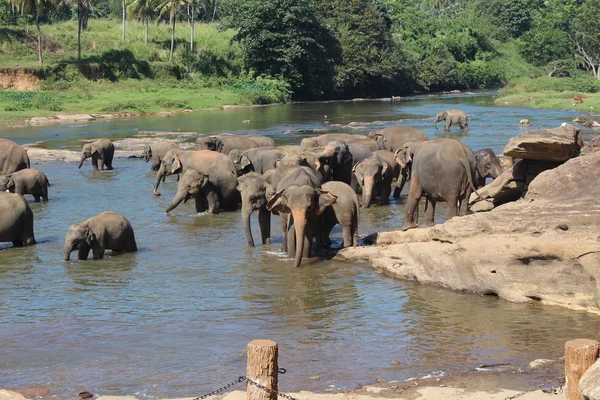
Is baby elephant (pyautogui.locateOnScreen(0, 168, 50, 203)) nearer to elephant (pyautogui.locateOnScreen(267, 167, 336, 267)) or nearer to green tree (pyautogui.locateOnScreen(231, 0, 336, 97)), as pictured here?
elephant (pyautogui.locateOnScreen(267, 167, 336, 267))

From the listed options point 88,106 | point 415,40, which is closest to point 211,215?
point 88,106

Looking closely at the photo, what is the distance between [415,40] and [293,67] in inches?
1015

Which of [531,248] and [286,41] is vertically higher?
[286,41]

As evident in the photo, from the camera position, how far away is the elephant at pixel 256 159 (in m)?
18.6

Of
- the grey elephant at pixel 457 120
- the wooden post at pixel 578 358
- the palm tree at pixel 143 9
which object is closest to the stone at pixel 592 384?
the wooden post at pixel 578 358

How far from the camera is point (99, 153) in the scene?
2497cm

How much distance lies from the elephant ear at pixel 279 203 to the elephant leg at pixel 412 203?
2.39 metres

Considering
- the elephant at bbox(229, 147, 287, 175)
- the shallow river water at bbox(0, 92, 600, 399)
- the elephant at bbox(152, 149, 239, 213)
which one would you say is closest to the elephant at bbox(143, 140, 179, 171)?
the elephant at bbox(229, 147, 287, 175)

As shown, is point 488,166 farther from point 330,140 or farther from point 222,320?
point 222,320

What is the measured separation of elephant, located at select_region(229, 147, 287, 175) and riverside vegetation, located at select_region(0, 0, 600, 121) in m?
25.7

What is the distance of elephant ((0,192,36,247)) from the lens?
47.1 feet

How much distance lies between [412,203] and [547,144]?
2414 mm

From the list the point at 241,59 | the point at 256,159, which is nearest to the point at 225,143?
the point at 256,159

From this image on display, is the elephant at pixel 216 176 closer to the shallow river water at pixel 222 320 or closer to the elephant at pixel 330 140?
the shallow river water at pixel 222 320
